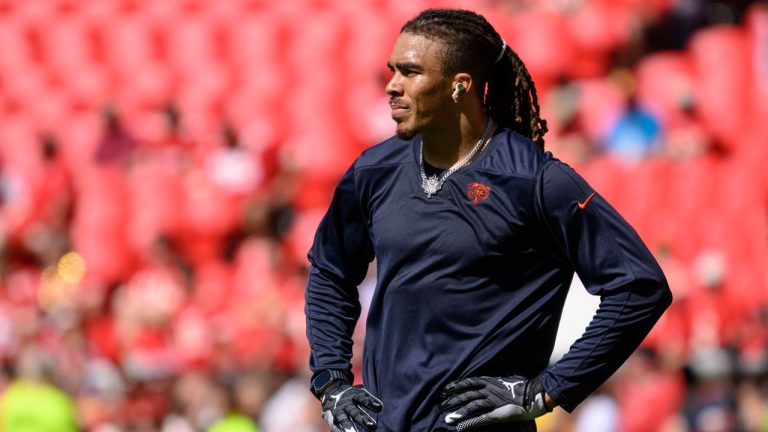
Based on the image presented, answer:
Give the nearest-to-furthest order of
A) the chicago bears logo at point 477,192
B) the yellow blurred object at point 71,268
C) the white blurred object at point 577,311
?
1. the chicago bears logo at point 477,192
2. the white blurred object at point 577,311
3. the yellow blurred object at point 71,268

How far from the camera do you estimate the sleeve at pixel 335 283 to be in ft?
10.8

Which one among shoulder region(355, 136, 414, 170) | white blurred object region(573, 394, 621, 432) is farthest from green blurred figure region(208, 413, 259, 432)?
shoulder region(355, 136, 414, 170)

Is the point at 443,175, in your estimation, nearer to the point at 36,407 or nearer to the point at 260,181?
the point at 36,407

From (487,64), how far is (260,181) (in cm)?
643

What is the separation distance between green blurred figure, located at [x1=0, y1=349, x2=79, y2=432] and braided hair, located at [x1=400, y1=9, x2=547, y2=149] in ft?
15.5

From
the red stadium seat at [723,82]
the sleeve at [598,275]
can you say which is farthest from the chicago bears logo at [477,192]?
the red stadium seat at [723,82]

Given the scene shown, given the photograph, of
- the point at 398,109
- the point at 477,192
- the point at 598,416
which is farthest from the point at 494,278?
the point at 598,416

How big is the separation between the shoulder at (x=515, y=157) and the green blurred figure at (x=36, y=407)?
15.7 ft

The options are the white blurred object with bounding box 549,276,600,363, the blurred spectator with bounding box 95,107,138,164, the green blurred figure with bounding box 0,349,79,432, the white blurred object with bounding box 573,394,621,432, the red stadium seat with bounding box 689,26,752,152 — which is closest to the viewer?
the white blurred object with bounding box 549,276,600,363

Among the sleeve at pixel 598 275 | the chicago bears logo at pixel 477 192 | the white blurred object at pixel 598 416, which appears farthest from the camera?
the white blurred object at pixel 598 416

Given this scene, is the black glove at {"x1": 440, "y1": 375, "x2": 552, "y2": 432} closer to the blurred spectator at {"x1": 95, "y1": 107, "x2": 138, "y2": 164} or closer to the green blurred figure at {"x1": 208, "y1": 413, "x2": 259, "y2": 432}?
the green blurred figure at {"x1": 208, "y1": 413, "x2": 259, "y2": 432}

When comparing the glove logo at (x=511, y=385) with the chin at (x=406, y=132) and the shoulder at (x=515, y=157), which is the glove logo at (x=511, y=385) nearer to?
the shoulder at (x=515, y=157)

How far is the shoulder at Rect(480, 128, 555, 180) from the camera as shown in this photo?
2.99 metres

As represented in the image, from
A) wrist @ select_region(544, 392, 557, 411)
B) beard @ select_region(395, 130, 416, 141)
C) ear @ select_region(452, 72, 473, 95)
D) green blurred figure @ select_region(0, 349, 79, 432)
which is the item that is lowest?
wrist @ select_region(544, 392, 557, 411)
